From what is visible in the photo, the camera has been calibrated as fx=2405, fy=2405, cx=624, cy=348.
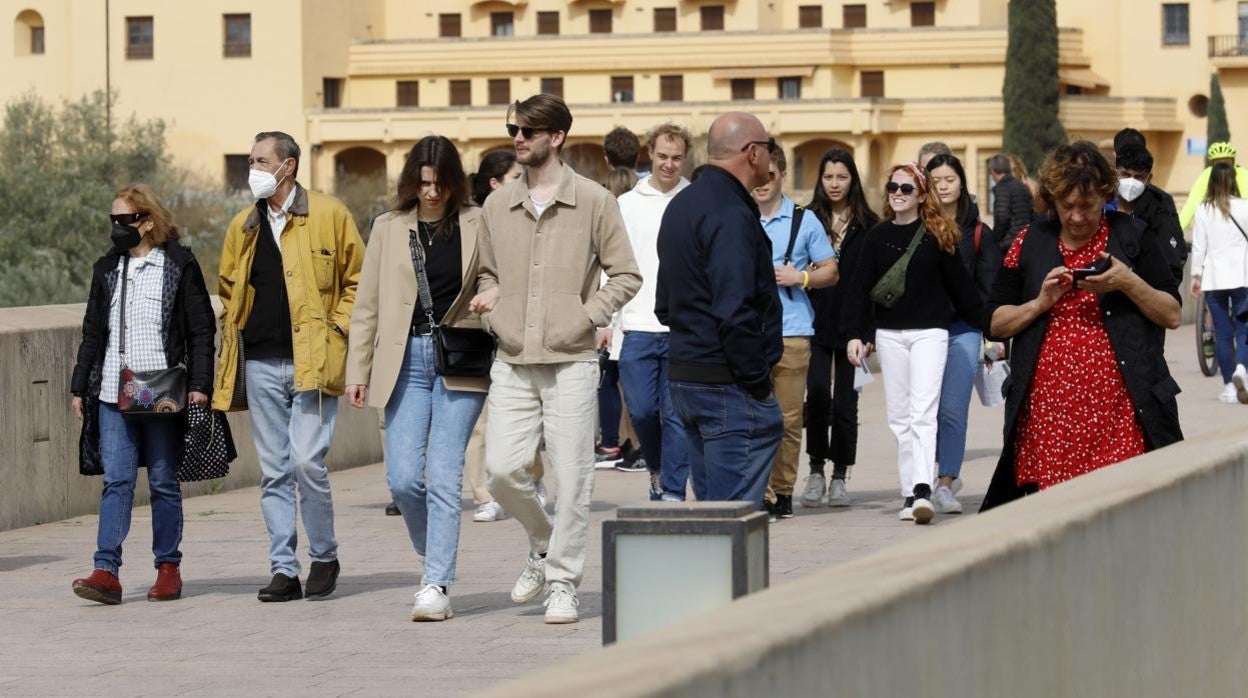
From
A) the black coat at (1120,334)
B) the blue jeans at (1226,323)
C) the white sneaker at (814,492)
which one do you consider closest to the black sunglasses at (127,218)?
the black coat at (1120,334)

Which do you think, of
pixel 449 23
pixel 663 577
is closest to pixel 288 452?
pixel 663 577

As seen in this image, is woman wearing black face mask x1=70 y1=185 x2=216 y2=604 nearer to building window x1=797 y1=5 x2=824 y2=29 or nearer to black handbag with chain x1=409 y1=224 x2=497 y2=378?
black handbag with chain x1=409 y1=224 x2=497 y2=378

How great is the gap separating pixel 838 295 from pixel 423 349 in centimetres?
403

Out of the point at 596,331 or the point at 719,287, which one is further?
the point at 596,331

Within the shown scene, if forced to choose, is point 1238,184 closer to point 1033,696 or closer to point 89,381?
point 89,381

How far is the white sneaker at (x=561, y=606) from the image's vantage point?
8.55m

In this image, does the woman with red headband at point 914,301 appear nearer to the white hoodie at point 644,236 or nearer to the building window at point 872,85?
the white hoodie at point 644,236

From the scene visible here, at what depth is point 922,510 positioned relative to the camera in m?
11.4

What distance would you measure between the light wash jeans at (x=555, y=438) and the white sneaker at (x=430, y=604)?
430mm

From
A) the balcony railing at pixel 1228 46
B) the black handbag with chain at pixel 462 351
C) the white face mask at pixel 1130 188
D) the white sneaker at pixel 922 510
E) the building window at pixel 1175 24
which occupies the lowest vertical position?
the white sneaker at pixel 922 510

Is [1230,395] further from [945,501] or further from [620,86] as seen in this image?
[620,86]

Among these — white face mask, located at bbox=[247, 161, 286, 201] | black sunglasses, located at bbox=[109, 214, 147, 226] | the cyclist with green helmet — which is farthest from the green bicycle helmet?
black sunglasses, located at bbox=[109, 214, 147, 226]

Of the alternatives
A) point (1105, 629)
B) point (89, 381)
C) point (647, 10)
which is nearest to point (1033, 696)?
point (1105, 629)

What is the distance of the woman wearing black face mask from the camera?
31.1 feet
